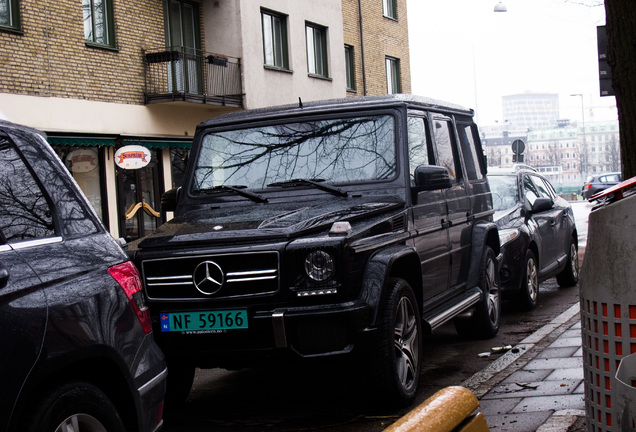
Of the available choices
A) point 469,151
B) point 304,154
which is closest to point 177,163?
point 469,151

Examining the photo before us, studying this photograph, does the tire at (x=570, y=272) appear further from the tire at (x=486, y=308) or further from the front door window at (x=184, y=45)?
the front door window at (x=184, y=45)

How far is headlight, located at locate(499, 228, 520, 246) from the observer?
10156mm

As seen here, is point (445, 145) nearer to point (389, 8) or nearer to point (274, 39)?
point (274, 39)

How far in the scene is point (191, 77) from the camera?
2255cm

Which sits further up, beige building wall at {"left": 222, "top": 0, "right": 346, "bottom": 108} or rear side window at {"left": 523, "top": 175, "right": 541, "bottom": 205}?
beige building wall at {"left": 222, "top": 0, "right": 346, "bottom": 108}

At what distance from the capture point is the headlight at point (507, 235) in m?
10.2

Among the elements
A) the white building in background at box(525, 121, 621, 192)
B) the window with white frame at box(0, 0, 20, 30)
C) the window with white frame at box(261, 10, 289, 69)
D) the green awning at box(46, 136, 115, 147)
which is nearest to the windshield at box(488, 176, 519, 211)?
the green awning at box(46, 136, 115, 147)

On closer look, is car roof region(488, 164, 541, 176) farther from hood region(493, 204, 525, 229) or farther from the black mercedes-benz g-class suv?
the black mercedes-benz g-class suv

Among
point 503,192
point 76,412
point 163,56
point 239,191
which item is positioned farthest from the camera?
point 163,56

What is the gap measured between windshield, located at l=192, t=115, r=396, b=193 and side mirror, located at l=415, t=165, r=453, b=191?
8.5 inches

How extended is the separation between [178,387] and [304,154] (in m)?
2.02

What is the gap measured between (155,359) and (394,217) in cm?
266

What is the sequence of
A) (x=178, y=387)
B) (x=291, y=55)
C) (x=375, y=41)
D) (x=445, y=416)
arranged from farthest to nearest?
(x=375, y=41)
(x=291, y=55)
(x=178, y=387)
(x=445, y=416)

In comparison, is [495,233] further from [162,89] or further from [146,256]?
[162,89]
